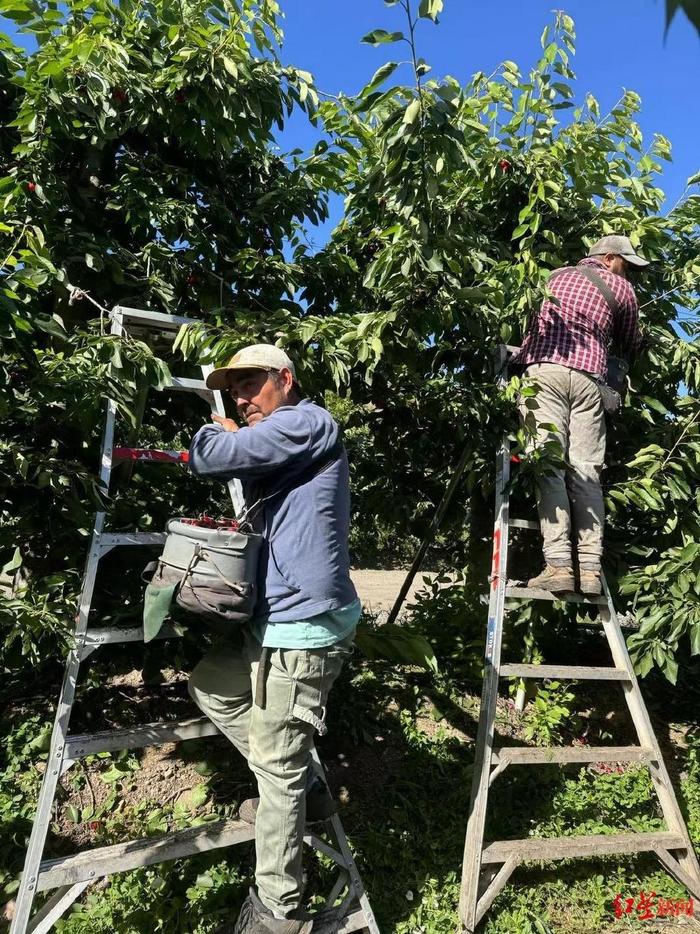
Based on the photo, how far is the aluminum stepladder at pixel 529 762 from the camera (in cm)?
289

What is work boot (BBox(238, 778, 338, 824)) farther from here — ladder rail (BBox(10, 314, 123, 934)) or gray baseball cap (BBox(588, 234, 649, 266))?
gray baseball cap (BBox(588, 234, 649, 266))

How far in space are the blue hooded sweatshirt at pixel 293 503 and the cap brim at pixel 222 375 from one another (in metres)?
0.18

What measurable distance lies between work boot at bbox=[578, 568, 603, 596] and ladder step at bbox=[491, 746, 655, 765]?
0.73 m

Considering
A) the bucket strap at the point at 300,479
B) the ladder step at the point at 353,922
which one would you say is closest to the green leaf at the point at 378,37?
the bucket strap at the point at 300,479

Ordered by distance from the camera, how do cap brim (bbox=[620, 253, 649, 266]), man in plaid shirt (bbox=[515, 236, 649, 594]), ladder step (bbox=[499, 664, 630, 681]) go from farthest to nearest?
cap brim (bbox=[620, 253, 649, 266]) → man in plaid shirt (bbox=[515, 236, 649, 594]) → ladder step (bbox=[499, 664, 630, 681])

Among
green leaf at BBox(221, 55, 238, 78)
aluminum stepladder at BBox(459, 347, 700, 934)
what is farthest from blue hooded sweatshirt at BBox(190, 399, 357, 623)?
green leaf at BBox(221, 55, 238, 78)

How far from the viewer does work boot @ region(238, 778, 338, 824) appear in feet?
8.21

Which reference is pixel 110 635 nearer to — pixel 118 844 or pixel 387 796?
pixel 118 844

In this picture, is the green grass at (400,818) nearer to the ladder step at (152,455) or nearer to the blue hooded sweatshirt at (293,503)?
the blue hooded sweatshirt at (293,503)

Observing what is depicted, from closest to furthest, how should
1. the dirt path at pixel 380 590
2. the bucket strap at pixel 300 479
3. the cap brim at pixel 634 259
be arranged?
the bucket strap at pixel 300 479 → the cap brim at pixel 634 259 → the dirt path at pixel 380 590

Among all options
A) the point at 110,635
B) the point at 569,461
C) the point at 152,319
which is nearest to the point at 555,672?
the point at 569,461

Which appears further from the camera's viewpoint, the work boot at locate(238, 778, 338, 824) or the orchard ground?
the orchard ground

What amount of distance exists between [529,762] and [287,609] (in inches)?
65.5

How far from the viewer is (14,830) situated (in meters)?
2.92
